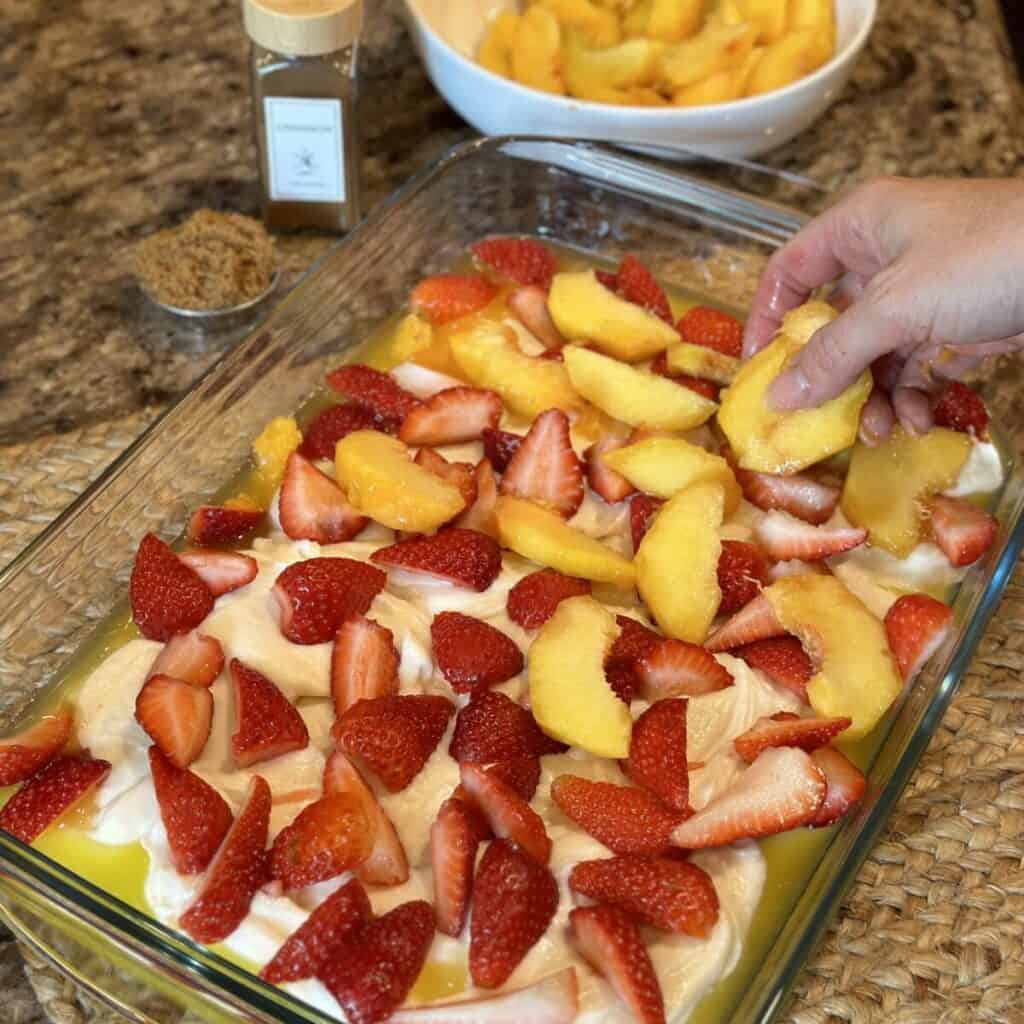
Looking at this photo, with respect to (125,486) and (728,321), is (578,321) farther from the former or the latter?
(125,486)

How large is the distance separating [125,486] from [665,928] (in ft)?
2.76

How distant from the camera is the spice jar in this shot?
76.4 inches

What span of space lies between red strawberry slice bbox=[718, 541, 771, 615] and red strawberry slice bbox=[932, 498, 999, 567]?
251 millimetres

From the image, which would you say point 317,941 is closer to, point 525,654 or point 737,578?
point 525,654

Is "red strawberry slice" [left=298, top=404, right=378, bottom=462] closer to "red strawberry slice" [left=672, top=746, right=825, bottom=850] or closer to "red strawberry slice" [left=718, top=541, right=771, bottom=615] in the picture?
"red strawberry slice" [left=718, top=541, right=771, bottom=615]

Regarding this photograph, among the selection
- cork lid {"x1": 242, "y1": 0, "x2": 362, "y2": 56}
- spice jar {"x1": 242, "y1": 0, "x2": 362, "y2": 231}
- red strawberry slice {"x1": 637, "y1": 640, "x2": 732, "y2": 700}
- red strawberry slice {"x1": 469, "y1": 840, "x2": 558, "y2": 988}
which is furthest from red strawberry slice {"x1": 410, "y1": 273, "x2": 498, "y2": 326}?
red strawberry slice {"x1": 469, "y1": 840, "x2": 558, "y2": 988}

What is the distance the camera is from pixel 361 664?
1478mm

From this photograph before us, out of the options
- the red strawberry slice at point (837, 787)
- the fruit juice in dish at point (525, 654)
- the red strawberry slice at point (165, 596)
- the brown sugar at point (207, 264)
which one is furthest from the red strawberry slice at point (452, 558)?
the brown sugar at point (207, 264)

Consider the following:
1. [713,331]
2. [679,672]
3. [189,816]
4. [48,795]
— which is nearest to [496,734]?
[679,672]

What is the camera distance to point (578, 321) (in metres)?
1.96

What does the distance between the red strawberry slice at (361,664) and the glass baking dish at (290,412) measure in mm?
336

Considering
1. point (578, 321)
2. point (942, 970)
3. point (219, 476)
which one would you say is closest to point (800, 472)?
point (578, 321)

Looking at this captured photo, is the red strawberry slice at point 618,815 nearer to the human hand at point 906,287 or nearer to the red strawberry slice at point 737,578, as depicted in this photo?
the red strawberry slice at point 737,578

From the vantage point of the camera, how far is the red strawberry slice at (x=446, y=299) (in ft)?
6.81
